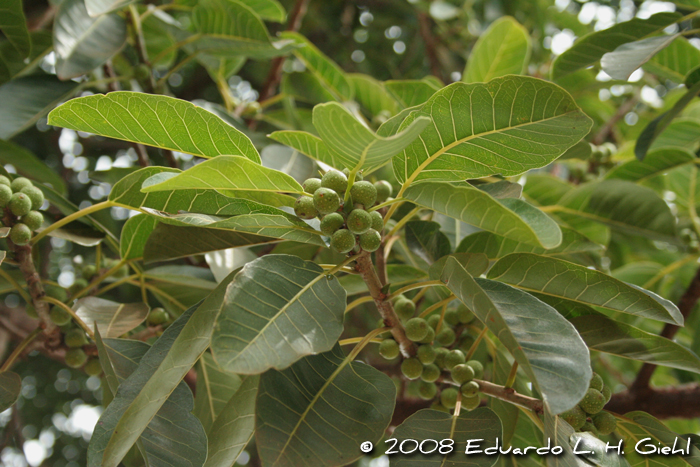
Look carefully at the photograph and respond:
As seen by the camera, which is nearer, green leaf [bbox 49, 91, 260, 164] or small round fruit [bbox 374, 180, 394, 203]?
green leaf [bbox 49, 91, 260, 164]

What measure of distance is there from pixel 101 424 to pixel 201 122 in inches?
20.1

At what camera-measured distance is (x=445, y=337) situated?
3.88ft

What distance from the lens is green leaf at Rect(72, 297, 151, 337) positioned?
1102 mm

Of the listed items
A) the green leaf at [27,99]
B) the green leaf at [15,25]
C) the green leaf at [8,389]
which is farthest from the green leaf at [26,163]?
the green leaf at [8,389]

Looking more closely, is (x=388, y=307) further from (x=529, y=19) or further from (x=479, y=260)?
(x=529, y=19)

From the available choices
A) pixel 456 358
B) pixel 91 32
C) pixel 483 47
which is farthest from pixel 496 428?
pixel 91 32

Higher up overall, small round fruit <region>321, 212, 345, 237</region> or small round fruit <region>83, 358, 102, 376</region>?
small round fruit <region>321, 212, 345, 237</region>

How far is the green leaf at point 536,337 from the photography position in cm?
65

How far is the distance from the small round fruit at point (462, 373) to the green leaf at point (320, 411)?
0.22 metres

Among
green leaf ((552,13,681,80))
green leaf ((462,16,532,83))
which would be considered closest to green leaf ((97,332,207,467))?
green leaf ((552,13,681,80))

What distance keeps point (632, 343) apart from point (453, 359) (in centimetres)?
35

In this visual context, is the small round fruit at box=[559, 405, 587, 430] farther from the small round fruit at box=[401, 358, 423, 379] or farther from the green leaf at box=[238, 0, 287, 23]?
the green leaf at box=[238, 0, 287, 23]

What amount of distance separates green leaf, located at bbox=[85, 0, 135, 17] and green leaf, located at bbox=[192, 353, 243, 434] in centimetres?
89

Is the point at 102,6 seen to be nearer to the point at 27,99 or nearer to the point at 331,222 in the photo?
the point at 27,99
